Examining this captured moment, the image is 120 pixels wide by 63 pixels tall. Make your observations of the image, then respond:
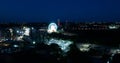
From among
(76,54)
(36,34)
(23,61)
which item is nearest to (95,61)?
(76,54)

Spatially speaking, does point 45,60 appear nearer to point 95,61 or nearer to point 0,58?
point 0,58

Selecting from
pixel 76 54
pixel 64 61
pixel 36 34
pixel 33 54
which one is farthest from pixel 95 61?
pixel 36 34

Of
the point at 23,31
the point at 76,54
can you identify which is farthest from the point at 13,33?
the point at 76,54

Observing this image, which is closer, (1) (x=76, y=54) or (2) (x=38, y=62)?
(2) (x=38, y=62)

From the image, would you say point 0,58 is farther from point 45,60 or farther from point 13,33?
point 13,33

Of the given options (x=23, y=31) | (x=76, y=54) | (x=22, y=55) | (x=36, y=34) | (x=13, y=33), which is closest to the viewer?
(x=22, y=55)

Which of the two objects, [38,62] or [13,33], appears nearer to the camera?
[38,62]

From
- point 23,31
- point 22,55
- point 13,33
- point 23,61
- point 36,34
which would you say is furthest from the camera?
point 23,31

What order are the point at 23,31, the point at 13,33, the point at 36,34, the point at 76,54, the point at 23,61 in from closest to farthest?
1. the point at 23,61
2. the point at 76,54
3. the point at 36,34
4. the point at 13,33
5. the point at 23,31

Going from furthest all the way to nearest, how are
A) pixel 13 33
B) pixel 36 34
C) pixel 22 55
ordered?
1. pixel 13 33
2. pixel 36 34
3. pixel 22 55
